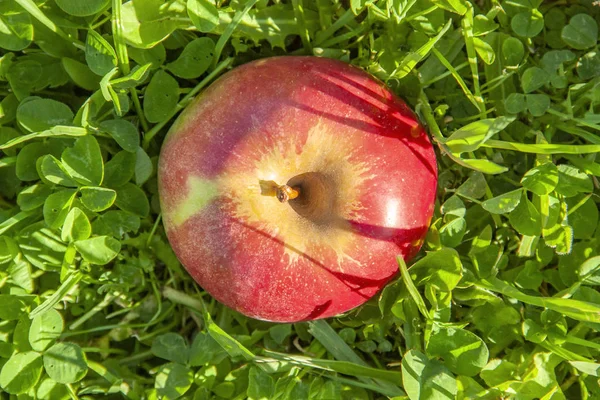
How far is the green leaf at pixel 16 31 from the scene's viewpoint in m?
1.72

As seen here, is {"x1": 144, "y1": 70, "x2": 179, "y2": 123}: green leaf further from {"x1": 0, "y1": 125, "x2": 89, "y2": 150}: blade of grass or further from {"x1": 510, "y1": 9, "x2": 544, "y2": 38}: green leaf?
{"x1": 510, "y1": 9, "x2": 544, "y2": 38}: green leaf

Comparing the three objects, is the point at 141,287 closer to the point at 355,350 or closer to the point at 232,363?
the point at 232,363

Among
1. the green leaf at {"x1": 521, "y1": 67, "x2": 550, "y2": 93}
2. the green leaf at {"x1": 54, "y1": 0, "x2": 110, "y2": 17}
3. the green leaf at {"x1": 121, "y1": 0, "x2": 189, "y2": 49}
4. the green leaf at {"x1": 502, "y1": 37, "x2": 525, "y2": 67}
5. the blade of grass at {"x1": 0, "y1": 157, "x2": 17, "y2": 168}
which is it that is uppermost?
the green leaf at {"x1": 54, "y1": 0, "x2": 110, "y2": 17}

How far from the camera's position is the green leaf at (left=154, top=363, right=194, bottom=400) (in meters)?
1.86

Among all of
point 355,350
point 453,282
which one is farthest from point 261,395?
point 453,282

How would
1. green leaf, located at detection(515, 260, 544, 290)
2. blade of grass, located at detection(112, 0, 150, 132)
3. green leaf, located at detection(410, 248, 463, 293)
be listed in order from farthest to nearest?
green leaf, located at detection(515, 260, 544, 290) < green leaf, located at detection(410, 248, 463, 293) < blade of grass, located at detection(112, 0, 150, 132)

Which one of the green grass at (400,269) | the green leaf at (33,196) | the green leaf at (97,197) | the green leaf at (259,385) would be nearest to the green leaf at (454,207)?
the green grass at (400,269)

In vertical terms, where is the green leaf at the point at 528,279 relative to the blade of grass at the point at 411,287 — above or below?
below

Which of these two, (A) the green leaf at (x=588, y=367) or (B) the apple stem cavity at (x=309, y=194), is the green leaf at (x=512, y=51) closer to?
(B) the apple stem cavity at (x=309, y=194)

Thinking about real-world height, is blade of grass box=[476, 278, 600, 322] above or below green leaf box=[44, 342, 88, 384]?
above

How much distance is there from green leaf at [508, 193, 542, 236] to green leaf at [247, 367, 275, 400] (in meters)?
0.80

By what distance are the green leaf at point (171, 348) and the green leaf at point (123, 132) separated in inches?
22.1

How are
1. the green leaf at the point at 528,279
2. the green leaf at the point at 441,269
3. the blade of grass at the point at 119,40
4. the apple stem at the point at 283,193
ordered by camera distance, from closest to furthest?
1. the apple stem at the point at 283,193
2. the blade of grass at the point at 119,40
3. the green leaf at the point at 441,269
4. the green leaf at the point at 528,279

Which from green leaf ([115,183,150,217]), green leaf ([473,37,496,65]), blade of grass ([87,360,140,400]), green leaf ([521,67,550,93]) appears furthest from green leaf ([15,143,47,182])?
green leaf ([521,67,550,93])
